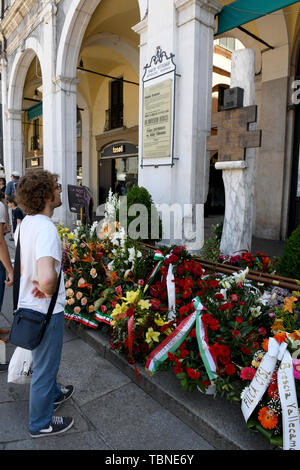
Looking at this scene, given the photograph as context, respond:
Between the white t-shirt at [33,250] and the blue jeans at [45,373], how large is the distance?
0.15 meters

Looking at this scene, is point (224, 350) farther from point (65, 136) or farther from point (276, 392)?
point (65, 136)

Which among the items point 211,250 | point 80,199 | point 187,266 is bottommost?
point 211,250

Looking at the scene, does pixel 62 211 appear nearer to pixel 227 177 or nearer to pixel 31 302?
pixel 227 177

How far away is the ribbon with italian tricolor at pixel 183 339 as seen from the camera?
2.28 metres

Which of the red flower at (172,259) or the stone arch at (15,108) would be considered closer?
the red flower at (172,259)

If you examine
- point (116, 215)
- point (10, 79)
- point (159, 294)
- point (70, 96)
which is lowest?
point (159, 294)

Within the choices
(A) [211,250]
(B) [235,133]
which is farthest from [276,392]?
(B) [235,133]

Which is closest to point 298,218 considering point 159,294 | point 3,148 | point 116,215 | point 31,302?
point 116,215

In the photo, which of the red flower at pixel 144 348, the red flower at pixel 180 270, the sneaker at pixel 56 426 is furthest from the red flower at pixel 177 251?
the sneaker at pixel 56 426

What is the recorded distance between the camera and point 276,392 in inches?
76.2

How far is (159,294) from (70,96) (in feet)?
28.1

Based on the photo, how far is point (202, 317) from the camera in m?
2.40

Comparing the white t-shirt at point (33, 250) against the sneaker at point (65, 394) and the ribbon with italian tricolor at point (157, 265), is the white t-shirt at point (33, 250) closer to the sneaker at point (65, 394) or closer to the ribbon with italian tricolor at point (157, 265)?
the sneaker at point (65, 394)

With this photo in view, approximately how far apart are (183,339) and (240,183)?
286 centimetres
